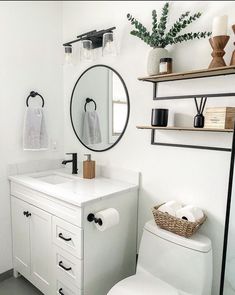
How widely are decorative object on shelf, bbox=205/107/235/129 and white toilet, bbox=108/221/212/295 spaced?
2.34 ft

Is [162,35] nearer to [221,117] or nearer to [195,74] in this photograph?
[195,74]

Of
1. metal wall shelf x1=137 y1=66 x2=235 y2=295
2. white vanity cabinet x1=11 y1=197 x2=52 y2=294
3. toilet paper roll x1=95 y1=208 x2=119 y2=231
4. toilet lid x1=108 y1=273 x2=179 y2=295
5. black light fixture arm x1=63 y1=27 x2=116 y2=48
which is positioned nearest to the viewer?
metal wall shelf x1=137 y1=66 x2=235 y2=295

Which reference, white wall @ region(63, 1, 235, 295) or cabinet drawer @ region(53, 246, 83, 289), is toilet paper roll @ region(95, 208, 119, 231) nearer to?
cabinet drawer @ region(53, 246, 83, 289)

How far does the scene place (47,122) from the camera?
2.35 metres

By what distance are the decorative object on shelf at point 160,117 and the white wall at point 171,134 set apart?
11cm

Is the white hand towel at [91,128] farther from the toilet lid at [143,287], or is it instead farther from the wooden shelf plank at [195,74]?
the toilet lid at [143,287]

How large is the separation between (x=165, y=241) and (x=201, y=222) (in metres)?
0.26

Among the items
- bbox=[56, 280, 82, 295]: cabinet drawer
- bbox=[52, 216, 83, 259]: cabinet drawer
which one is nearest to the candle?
bbox=[52, 216, 83, 259]: cabinet drawer

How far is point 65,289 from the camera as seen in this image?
1689 mm

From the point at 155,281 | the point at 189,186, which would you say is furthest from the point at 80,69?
the point at 155,281

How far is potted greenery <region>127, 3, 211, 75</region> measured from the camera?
151 cm

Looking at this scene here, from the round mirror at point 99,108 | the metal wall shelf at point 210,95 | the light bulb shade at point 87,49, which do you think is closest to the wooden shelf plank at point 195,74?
the metal wall shelf at point 210,95

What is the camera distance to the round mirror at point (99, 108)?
1.99m

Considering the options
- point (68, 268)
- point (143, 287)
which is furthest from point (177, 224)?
point (68, 268)
